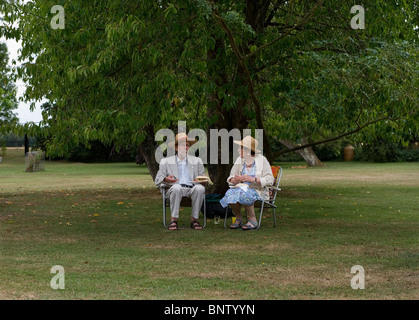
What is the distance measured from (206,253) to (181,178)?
2409mm

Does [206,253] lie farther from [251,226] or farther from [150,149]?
[150,149]

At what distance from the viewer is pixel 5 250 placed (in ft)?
26.3

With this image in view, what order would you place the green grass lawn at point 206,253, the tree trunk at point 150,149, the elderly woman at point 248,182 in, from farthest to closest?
the tree trunk at point 150,149, the elderly woman at point 248,182, the green grass lawn at point 206,253

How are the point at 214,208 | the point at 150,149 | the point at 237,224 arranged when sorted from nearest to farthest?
the point at 237,224
the point at 214,208
the point at 150,149

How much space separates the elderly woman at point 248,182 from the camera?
9602 millimetres

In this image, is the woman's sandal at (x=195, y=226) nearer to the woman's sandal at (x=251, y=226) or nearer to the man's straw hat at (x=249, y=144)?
the woman's sandal at (x=251, y=226)

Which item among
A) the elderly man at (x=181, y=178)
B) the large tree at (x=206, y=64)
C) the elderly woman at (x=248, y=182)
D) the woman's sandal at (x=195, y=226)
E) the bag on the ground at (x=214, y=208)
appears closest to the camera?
the large tree at (x=206, y=64)

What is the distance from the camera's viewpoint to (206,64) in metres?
10.7

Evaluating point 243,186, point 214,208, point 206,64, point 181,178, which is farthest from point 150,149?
point 243,186

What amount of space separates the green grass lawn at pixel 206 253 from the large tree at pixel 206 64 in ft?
4.66

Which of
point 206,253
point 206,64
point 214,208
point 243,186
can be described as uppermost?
point 206,64

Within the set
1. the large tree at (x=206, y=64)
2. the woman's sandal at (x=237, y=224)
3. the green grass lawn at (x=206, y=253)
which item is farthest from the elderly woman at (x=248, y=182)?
the large tree at (x=206, y=64)

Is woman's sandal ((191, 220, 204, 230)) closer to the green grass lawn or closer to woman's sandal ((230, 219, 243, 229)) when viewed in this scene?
the green grass lawn

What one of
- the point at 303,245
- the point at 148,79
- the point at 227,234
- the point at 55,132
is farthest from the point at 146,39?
the point at 303,245
